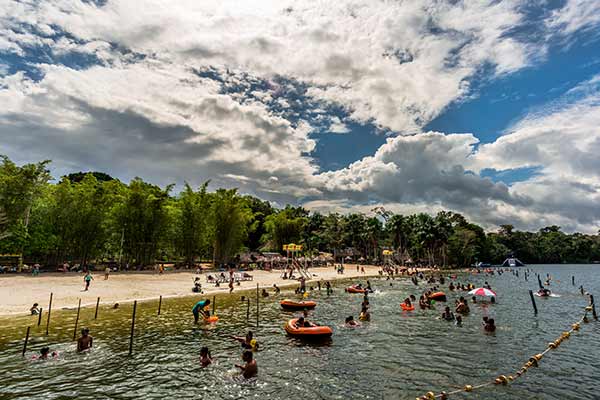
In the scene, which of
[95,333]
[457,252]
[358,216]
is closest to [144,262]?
[95,333]

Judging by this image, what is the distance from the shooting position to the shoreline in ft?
94.4

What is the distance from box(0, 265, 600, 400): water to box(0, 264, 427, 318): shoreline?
4139 millimetres

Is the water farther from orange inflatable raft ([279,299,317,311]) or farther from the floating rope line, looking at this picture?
orange inflatable raft ([279,299,317,311])

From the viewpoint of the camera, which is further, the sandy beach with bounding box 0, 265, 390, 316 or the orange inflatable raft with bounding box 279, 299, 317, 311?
the orange inflatable raft with bounding box 279, 299, 317, 311

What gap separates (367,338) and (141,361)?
13340mm

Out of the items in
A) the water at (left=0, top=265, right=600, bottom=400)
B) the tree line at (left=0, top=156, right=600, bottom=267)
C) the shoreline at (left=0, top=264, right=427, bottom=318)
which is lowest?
the water at (left=0, top=265, right=600, bottom=400)

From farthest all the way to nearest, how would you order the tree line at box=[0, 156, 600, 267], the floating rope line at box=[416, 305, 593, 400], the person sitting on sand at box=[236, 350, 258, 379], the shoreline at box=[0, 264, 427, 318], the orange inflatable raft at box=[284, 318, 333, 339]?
the tree line at box=[0, 156, 600, 267]
the shoreline at box=[0, 264, 427, 318]
the orange inflatable raft at box=[284, 318, 333, 339]
the person sitting on sand at box=[236, 350, 258, 379]
the floating rope line at box=[416, 305, 593, 400]

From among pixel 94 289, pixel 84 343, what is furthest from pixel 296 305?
pixel 94 289

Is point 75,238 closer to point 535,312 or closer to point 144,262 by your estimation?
point 144,262

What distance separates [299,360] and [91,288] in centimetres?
2953

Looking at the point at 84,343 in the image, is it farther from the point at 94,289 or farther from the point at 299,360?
the point at 94,289

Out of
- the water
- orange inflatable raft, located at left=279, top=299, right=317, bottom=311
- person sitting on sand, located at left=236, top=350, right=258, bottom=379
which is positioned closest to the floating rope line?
the water

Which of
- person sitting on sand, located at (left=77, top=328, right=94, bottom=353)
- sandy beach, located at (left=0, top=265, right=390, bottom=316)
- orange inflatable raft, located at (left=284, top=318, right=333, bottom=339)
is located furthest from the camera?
sandy beach, located at (left=0, top=265, right=390, bottom=316)

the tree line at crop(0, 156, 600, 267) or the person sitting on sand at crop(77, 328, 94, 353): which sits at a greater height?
the tree line at crop(0, 156, 600, 267)
